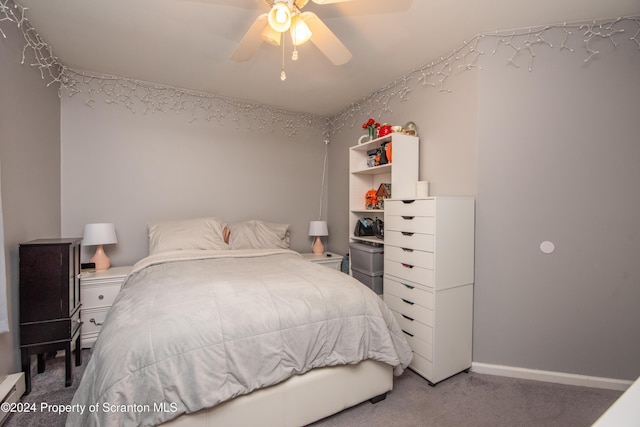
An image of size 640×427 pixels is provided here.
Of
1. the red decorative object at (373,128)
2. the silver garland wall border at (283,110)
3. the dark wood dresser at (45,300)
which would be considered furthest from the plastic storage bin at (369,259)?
the dark wood dresser at (45,300)

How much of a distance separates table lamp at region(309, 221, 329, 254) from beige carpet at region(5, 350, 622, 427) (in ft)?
5.81

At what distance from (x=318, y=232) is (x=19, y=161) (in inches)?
101

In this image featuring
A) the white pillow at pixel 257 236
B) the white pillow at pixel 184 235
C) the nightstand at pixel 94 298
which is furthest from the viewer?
the white pillow at pixel 257 236

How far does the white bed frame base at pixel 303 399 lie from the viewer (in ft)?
4.01

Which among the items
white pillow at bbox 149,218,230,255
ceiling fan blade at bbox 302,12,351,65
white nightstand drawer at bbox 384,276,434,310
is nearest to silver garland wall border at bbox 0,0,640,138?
ceiling fan blade at bbox 302,12,351,65

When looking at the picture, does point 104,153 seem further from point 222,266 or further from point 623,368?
point 623,368

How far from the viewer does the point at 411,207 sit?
2018 mm

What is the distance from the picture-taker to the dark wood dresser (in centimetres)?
171

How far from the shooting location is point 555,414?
1574 mm

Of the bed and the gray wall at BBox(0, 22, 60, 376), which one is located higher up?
the gray wall at BBox(0, 22, 60, 376)

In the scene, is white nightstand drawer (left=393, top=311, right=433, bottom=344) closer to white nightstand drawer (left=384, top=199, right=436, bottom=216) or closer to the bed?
the bed

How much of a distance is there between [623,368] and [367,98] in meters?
2.98

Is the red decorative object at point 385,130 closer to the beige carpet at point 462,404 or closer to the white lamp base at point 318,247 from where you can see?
the white lamp base at point 318,247

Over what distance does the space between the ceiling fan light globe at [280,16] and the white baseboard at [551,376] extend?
2.53 m
